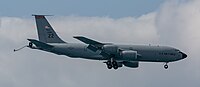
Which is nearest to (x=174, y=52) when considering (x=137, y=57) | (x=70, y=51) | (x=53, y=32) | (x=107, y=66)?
(x=137, y=57)

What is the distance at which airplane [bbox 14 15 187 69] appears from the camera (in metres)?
73.1

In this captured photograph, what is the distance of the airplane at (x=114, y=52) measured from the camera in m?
73.1

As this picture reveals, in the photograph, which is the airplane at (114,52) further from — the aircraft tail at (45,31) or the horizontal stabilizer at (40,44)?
the aircraft tail at (45,31)

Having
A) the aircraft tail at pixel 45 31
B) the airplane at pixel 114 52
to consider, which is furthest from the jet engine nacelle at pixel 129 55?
the aircraft tail at pixel 45 31

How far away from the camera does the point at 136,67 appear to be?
81.1m

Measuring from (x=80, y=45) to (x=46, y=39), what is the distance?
348 inches

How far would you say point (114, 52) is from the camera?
7312cm

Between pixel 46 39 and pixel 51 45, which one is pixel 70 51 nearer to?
pixel 51 45

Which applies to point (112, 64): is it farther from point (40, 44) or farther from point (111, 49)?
point (40, 44)

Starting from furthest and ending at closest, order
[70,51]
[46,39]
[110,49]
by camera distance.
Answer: [46,39] → [70,51] → [110,49]

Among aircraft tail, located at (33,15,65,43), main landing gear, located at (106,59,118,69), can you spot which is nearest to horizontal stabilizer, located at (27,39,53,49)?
aircraft tail, located at (33,15,65,43)

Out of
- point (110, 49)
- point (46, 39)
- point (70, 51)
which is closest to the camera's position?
point (110, 49)

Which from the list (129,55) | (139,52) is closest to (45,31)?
(139,52)

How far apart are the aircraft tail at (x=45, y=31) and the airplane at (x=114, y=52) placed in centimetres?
250
